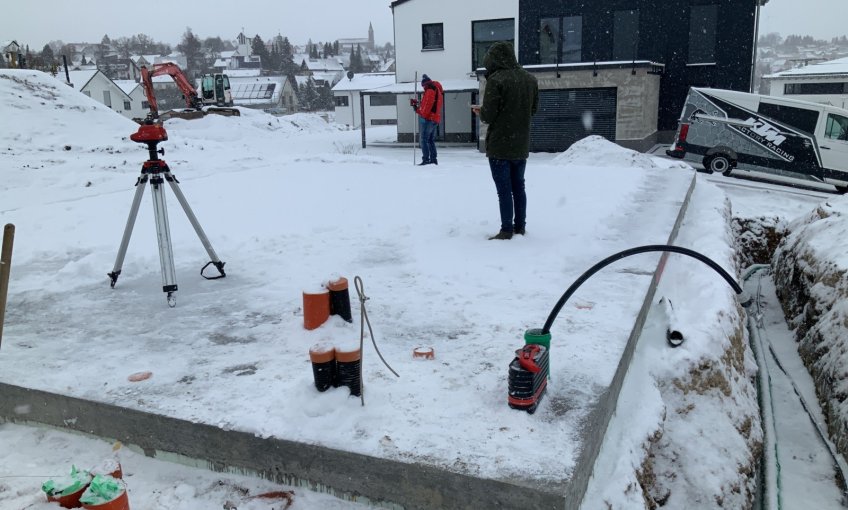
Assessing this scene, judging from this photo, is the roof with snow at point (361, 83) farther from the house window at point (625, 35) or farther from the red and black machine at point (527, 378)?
the red and black machine at point (527, 378)

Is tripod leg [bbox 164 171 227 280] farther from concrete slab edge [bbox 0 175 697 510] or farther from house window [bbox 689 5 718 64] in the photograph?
house window [bbox 689 5 718 64]

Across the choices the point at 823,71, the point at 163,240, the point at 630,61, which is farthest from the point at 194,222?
the point at 823,71

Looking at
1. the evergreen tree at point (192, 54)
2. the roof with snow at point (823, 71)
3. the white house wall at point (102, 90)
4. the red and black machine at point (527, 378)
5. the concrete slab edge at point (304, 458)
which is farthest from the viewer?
the evergreen tree at point (192, 54)

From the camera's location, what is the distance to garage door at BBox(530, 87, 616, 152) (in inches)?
815

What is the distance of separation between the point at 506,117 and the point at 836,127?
13.5 meters

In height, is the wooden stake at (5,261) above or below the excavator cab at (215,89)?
below

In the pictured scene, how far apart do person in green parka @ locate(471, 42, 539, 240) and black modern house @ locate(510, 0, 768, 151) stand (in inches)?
631

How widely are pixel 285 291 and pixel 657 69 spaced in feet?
65.9

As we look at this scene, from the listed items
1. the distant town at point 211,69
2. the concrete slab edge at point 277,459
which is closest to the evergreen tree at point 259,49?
the distant town at point 211,69

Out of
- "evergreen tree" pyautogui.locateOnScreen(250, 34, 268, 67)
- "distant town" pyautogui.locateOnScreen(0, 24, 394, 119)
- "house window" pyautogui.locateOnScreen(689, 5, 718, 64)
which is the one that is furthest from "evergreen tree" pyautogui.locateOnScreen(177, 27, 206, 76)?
"house window" pyautogui.locateOnScreen(689, 5, 718, 64)

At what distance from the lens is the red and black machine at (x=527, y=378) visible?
8.08 feet

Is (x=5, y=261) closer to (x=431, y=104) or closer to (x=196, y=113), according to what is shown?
(x=431, y=104)

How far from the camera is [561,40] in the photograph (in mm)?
22781

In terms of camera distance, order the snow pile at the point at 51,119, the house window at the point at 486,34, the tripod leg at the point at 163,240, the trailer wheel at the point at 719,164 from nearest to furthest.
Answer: the tripod leg at the point at 163,240 < the snow pile at the point at 51,119 < the trailer wheel at the point at 719,164 < the house window at the point at 486,34
